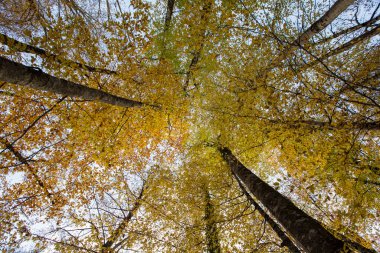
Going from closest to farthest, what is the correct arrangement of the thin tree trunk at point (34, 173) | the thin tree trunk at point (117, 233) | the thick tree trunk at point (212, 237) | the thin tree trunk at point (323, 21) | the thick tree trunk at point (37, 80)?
the thick tree trunk at point (37, 80)
the thin tree trunk at point (323, 21)
the thick tree trunk at point (212, 237)
the thin tree trunk at point (34, 173)
the thin tree trunk at point (117, 233)

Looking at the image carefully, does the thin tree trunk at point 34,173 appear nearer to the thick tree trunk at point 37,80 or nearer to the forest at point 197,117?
the forest at point 197,117

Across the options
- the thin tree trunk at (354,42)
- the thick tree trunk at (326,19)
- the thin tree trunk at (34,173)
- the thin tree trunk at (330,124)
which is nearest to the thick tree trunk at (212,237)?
the thin tree trunk at (330,124)

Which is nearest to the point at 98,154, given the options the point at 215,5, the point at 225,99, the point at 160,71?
the point at 160,71

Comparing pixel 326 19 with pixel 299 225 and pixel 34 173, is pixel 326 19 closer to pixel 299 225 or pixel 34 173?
pixel 299 225

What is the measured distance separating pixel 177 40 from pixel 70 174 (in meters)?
7.67

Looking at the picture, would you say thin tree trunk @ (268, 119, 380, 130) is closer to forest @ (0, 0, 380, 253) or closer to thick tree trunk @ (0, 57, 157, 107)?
forest @ (0, 0, 380, 253)

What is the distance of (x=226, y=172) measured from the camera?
8070 millimetres

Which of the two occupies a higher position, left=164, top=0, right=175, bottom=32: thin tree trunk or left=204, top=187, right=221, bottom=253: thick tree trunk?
left=164, top=0, right=175, bottom=32: thin tree trunk

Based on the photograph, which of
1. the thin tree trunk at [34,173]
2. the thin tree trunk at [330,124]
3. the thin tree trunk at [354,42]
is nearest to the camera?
the thin tree trunk at [330,124]

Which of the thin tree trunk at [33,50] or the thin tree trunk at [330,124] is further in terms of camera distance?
the thin tree trunk at [33,50]

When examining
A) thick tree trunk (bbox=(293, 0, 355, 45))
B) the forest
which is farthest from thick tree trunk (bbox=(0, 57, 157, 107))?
thick tree trunk (bbox=(293, 0, 355, 45))

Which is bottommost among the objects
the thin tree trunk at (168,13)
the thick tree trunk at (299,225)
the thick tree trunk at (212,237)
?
the thick tree trunk at (299,225)

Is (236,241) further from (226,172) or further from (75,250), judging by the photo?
(75,250)

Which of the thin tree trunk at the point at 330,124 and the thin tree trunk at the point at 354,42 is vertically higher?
the thin tree trunk at the point at 354,42
